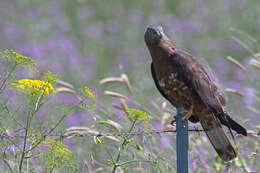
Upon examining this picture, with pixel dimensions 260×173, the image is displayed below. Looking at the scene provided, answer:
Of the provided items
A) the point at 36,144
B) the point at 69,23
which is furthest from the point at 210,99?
the point at 69,23

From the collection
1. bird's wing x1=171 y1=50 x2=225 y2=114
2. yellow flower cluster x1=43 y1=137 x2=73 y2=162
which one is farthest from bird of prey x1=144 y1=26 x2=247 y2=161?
yellow flower cluster x1=43 y1=137 x2=73 y2=162

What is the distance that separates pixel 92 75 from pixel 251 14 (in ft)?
7.97

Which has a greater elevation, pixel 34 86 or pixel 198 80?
pixel 198 80

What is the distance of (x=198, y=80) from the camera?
129 inches

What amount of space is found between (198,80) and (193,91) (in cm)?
8

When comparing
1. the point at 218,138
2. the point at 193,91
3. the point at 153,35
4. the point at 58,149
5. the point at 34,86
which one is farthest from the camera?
the point at 153,35

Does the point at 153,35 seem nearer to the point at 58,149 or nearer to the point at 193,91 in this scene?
the point at 193,91

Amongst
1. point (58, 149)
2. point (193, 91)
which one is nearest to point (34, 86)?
point (58, 149)

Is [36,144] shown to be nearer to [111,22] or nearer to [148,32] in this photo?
[148,32]

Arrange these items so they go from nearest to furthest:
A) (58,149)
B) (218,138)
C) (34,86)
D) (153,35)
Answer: (34,86), (58,149), (218,138), (153,35)

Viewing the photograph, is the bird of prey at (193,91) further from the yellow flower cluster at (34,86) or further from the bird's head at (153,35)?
the yellow flower cluster at (34,86)

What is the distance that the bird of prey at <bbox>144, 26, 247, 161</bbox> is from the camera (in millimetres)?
3109

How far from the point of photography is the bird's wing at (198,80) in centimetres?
318

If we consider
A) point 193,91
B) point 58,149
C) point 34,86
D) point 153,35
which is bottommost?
point 58,149
